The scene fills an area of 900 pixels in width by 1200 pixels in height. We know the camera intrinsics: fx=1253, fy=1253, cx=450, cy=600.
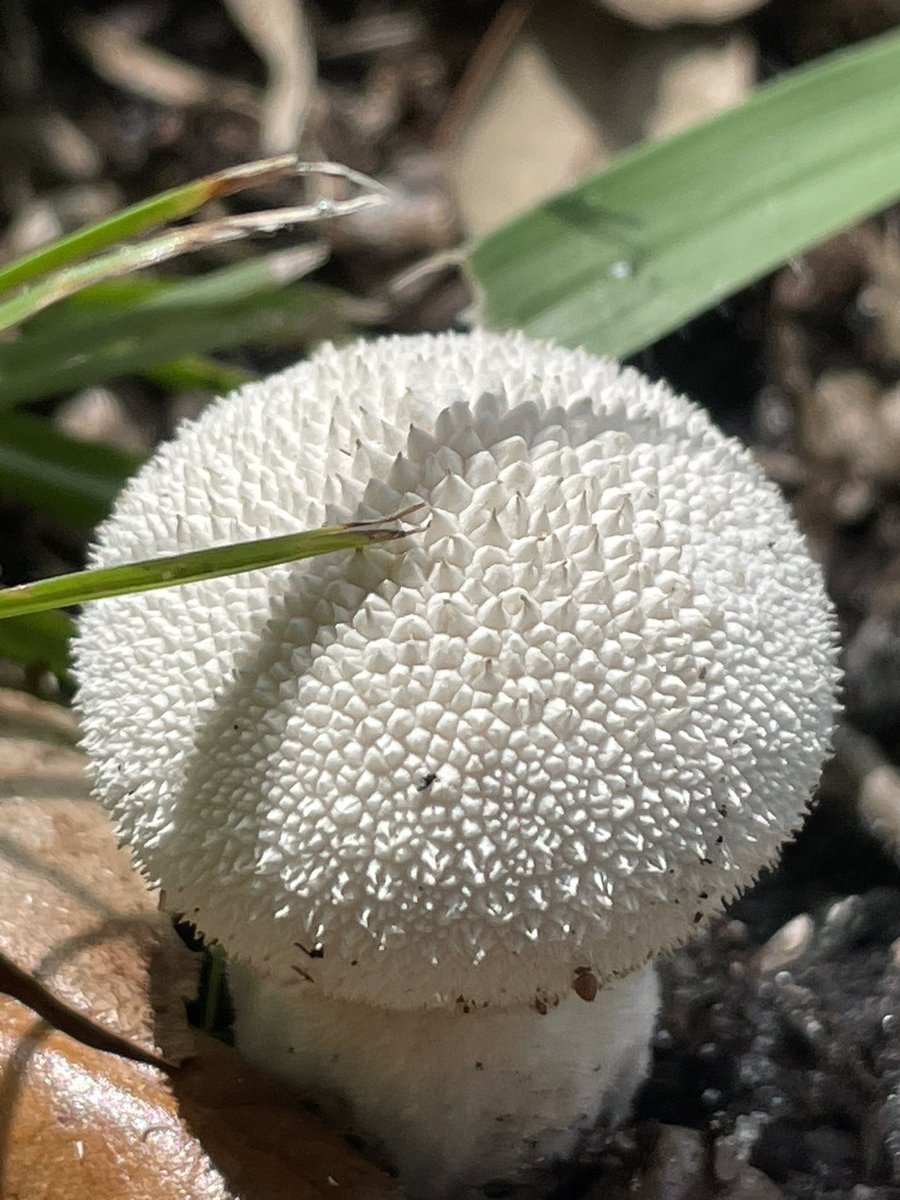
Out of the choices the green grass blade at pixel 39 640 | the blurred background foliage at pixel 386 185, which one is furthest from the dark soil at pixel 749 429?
the green grass blade at pixel 39 640

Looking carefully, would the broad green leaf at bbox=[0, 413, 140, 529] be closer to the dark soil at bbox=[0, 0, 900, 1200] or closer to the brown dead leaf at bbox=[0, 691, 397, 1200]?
the dark soil at bbox=[0, 0, 900, 1200]

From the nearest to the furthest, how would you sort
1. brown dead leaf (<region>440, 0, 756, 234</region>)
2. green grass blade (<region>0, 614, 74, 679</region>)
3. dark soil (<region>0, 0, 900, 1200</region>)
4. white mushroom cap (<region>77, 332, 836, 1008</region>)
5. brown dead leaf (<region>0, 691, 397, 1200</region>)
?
1. white mushroom cap (<region>77, 332, 836, 1008</region>)
2. brown dead leaf (<region>0, 691, 397, 1200</region>)
3. dark soil (<region>0, 0, 900, 1200</region>)
4. green grass blade (<region>0, 614, 74, 679</region>)
5. brown dead leaf (<region>440, 0, 756, 234</region>)

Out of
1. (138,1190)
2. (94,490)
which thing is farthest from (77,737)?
(138,1190)

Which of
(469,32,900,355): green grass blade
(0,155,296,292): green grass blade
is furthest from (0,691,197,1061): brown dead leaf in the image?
(469,32,900,355): green grass blade

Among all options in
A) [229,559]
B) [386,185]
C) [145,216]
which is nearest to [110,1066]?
[229,559]

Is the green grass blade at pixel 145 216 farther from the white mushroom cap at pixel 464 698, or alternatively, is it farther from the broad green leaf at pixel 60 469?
the broad green leaf at pixel 60 469

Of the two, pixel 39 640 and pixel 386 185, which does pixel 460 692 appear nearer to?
pixel 39 640
